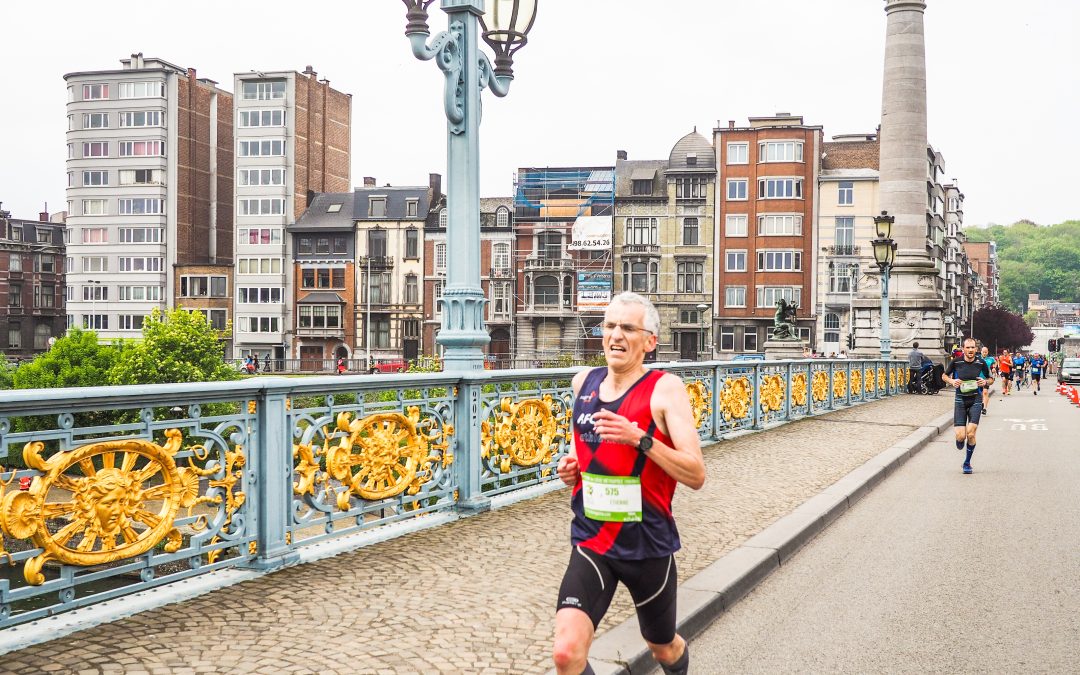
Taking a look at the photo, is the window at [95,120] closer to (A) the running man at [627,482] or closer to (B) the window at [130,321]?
(B) the window at [130,321]

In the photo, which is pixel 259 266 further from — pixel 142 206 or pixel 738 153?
pixel 738 153

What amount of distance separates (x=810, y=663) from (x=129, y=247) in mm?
82584

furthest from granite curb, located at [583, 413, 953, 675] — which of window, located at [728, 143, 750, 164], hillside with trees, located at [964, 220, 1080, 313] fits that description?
hillside with trees, located at [964, 220, 1080, 313]

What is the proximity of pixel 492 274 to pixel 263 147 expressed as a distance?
2029 centimetres

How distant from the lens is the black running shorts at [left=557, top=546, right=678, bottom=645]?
3.77 meters

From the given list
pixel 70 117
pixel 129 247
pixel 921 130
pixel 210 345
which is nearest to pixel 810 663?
pixel 921 130

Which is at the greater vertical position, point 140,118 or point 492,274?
point 140,118

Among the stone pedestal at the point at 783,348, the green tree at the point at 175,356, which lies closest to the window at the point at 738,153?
the stone pedestal at the point at 783,348

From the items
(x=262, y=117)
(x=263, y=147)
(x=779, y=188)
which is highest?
(x=262, y=117)

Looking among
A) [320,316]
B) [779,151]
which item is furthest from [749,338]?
[320,316]

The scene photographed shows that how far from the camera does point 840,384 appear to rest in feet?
83.4

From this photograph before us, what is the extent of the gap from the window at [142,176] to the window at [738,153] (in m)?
43.2

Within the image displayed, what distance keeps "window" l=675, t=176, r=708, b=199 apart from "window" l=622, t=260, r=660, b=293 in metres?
5.33

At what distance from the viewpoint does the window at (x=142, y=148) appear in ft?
259
